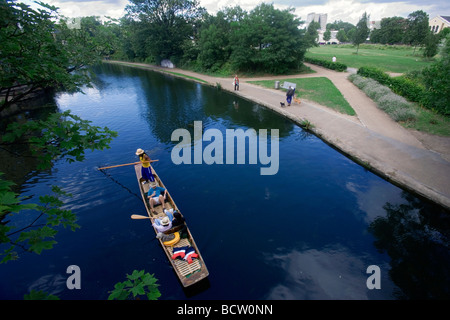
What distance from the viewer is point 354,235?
9.78m

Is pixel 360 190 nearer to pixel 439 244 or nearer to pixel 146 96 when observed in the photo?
pixel 439 244

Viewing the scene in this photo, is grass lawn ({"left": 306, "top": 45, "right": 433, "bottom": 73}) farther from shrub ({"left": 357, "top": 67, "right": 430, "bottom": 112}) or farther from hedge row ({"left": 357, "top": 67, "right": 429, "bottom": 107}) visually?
shrub ({"left": 357, "top": 67, "right": 430, "bottom": 112})

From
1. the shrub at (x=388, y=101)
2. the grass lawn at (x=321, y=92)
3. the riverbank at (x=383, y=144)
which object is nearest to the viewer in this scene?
the riverbank at (x=383, y=144)

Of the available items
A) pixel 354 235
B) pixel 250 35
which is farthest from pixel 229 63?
pixel 354 235

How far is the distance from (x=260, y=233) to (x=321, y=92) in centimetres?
2230

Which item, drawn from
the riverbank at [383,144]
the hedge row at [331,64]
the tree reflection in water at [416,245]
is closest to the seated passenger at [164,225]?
the tree reflection in water at [416,245]

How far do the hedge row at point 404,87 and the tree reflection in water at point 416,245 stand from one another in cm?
1230

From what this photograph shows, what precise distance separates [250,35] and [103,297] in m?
37.2

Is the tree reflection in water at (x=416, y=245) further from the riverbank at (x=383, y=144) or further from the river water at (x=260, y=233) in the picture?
the riverbank at (x=383, y=144)

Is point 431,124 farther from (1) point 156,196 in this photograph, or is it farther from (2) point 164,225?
(2) point 164,225

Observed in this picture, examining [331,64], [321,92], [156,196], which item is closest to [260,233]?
[156,196]

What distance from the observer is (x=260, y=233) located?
9.94m

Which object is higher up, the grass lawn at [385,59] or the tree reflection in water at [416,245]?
the grass lawn at [385,59]

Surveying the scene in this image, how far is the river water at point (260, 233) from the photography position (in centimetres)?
800
